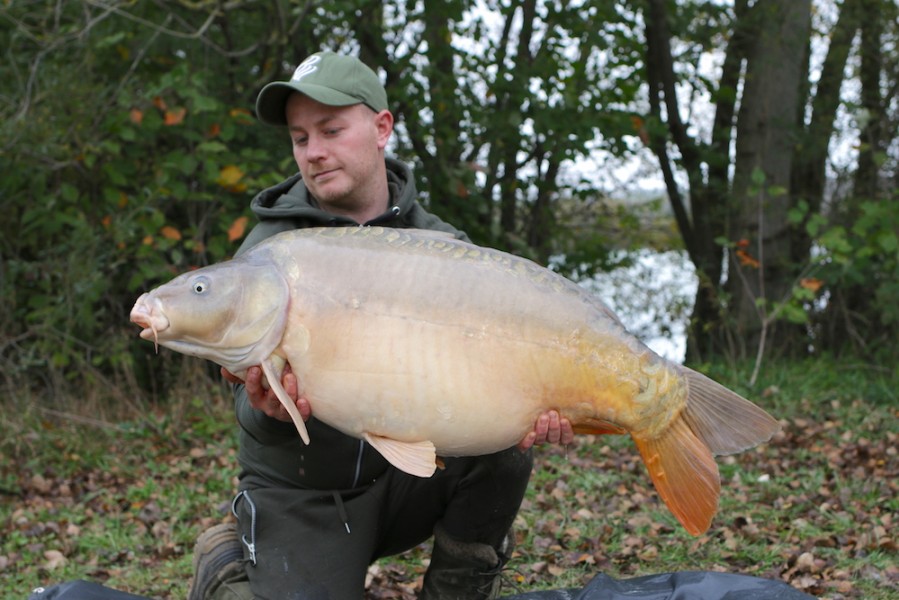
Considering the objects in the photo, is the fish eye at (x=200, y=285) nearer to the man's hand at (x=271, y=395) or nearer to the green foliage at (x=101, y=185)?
the man's hand at (x=271, y=395)

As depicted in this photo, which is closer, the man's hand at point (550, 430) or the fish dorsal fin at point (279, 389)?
the fish dorsal fin at point (279, 389)

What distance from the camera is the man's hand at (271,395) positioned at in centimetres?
188

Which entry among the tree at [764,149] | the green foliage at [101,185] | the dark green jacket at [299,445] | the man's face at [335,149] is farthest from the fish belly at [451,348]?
the tree at [764,149]

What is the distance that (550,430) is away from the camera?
196 centimetres

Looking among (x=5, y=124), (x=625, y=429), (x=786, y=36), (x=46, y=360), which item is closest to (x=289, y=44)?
(x=5, y=124)

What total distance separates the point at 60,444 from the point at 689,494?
10.9 feet

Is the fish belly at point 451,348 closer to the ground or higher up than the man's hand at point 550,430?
higher up

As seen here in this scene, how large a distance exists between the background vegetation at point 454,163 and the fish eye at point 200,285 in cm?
196

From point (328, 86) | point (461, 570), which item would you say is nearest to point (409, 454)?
point (461, 570)

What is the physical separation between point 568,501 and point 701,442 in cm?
170

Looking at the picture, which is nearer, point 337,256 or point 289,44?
point 337,256

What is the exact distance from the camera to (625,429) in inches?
77.2

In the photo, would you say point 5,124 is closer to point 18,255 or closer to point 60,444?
point 18,255

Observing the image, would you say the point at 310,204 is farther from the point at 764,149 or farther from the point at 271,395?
the point at 764,149
